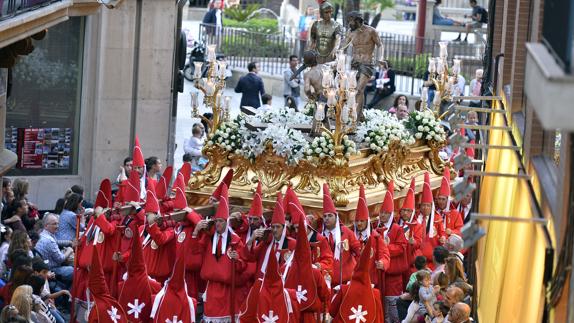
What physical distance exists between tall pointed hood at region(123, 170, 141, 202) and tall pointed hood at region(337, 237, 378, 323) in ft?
9.90

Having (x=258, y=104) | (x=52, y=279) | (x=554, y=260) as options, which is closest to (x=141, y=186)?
(x=52, y=279)

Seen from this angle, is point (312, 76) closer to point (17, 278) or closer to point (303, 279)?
point (303, 279)

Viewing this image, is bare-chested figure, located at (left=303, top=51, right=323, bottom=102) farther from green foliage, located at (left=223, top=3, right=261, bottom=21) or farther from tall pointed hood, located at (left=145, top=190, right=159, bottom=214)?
green foliage, located at (left=223, top=3, right=261, bottom=21)

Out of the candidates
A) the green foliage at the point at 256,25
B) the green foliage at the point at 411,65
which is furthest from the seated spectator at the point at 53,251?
the green foliage at the point at 256,25

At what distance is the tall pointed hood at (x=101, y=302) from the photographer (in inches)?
594

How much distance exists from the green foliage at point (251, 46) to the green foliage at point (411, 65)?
2700 millimetres

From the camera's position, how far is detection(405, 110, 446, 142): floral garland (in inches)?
802

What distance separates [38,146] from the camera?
890 inches

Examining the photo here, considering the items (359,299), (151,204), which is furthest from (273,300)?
(151,204)

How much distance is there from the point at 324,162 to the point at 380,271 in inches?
71.3

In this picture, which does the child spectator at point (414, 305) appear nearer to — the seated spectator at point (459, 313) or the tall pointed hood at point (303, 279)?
the tall pointed hood at point (303, 279)

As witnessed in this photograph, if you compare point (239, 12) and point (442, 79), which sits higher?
point (239, 12)

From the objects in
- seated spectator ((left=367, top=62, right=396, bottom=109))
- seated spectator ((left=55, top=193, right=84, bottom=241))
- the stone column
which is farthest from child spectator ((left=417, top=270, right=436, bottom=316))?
seated spectator ((left=367, top=62, right=396, bottom=109))

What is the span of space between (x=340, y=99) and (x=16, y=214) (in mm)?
3971
